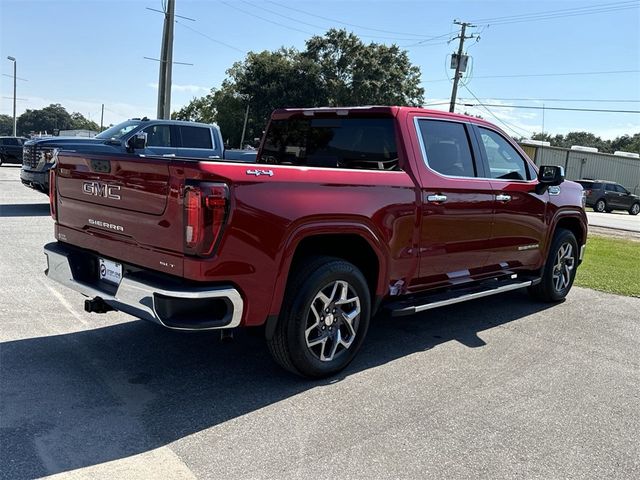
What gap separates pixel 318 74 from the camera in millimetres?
50219

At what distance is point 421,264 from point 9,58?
6644 centimetres

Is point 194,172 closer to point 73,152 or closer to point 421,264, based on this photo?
point 73,152

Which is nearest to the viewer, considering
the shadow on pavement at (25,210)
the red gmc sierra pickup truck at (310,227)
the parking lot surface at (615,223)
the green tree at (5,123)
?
the red gmc sierra pickup truck at (310,227)

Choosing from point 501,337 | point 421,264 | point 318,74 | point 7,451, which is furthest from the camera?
point 318,74

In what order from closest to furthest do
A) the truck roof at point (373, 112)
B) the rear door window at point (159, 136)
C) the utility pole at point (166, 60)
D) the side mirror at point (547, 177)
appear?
the truck roof at point (373, 112)
the side mirror at point (547, 177)
the rear door window at point (159, 136)
the utility pole at point (166, 60)

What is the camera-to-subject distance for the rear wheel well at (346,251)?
4023 mm

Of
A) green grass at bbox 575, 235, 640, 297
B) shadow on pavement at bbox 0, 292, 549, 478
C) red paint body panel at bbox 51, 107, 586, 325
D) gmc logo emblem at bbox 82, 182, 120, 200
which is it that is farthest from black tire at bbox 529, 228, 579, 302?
gmc logo emblem at bbox 82, 182, 120, 200

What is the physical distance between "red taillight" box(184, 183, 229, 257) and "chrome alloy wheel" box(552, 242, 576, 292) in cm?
478

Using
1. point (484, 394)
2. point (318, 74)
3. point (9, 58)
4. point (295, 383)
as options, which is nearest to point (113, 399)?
point (295, 383)

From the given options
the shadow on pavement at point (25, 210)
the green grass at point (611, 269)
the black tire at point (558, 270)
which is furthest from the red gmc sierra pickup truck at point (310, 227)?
Answer: the shadow on pavement at point (25, 210)

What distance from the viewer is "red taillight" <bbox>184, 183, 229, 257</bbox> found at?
10.5 ft

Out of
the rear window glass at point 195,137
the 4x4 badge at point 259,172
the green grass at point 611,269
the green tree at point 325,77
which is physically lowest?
the green grass at point 611,269

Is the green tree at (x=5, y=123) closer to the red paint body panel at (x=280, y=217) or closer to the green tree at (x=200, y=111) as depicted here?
the green tree at (x=200, y=111)

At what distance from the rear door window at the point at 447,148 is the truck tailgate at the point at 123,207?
2.35 m
